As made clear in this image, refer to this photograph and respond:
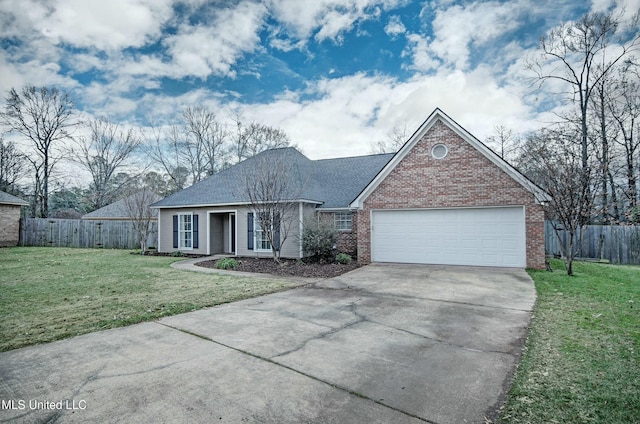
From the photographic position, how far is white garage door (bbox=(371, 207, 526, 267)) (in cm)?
1188

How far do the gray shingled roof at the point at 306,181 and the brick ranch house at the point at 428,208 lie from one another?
0.09 m

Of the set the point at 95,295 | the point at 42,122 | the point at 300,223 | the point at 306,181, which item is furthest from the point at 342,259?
the point at 42,122

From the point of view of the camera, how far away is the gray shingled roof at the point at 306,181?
1614 cm

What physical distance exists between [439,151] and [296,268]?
702cm

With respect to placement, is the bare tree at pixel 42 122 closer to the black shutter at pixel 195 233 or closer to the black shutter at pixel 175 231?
the black shutter at pixel 175 231

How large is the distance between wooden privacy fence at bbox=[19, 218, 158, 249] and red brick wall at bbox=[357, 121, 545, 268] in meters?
16.3

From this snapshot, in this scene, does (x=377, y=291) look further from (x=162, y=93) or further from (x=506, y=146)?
(x=506, y=146)

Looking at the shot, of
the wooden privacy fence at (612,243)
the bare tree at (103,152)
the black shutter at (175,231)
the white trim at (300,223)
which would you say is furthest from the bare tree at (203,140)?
the wooden privacy fence at (612,243)

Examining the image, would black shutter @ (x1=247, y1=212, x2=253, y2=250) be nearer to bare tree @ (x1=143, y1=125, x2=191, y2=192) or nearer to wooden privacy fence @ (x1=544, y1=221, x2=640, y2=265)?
wooden privacy fence @ (x1=544, y1=221, x2=640, y2=265)

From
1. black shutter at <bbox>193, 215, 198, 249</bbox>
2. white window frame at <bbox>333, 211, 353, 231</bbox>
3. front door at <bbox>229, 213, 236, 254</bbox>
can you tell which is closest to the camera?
white window frame at <bbox>333, 211, 353, 231</bbox>

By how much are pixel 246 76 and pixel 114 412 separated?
63.5 feet

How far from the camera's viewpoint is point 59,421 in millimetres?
2826

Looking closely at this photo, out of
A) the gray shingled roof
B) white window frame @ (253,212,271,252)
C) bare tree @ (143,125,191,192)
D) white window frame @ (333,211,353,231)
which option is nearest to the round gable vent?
the gray shingled roof

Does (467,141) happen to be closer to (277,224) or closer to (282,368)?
(277,224)
